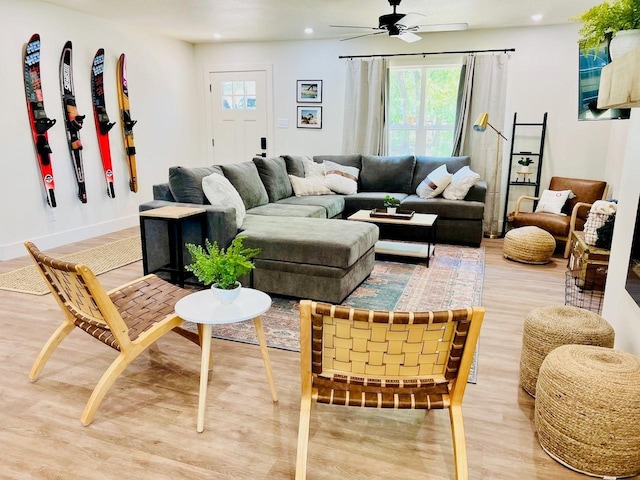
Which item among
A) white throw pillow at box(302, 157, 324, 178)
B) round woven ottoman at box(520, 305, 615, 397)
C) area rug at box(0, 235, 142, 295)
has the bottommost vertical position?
area rug at box(0, 235, 142, 295)

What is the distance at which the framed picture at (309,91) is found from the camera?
6355mm

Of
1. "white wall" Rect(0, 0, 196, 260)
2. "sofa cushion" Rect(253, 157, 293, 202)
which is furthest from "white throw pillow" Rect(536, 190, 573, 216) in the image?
"white wall" Rect(0, 0, 196, 260)

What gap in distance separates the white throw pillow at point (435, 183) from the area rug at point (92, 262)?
3233 millimetres

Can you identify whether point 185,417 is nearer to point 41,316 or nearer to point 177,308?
point 177,308

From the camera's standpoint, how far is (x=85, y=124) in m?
5.07

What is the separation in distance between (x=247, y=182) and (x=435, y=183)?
224 cm

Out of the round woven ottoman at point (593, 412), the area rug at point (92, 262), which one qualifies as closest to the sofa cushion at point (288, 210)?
the area rug at point (92, 262)

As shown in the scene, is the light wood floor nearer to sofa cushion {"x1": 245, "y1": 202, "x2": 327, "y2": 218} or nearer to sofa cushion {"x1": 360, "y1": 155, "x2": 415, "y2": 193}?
sofa cushion {"x1": 245, "y1": 202, "x2": 327, "y2": 218}

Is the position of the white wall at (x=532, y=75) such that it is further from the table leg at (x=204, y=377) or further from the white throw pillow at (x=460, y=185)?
the table leg at (x=204, y=377)

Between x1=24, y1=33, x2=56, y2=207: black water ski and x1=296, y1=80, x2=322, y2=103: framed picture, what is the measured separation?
10.5 feet

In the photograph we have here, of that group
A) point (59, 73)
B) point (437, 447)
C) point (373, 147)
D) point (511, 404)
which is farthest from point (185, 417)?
point (373, 147)

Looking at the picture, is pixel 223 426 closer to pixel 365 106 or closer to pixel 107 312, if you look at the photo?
pixel 107 312

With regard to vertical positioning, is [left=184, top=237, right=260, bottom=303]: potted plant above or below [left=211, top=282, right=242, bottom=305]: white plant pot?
above

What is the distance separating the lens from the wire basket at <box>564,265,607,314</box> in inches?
132
